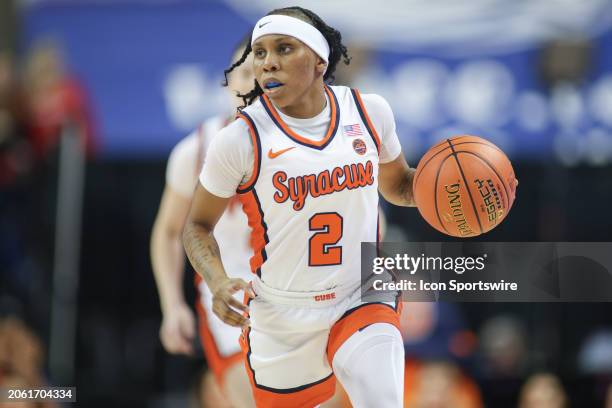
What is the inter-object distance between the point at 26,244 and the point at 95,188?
844 mm

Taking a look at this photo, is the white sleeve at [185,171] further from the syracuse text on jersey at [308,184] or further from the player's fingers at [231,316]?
the player's fingers at [231,316]

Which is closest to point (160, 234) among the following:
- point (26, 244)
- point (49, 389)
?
point (49, 389)

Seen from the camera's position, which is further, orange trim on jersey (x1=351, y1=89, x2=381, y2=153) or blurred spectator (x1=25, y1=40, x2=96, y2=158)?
blurred spectator (x1=25, y1=40, x2=96, y2=158)

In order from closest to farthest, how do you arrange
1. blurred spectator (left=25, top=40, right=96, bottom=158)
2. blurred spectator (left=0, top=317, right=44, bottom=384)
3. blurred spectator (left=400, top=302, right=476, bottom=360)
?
blurred spectator (left=0, top=317, right=44, bottom=384)
blurred spectator (left=400, top=302, right=476, bottom=360)
blurred spectator (left=25, top=40, right=96, bottom=158)

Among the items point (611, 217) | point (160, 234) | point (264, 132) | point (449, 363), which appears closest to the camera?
Result: point (264, 132)

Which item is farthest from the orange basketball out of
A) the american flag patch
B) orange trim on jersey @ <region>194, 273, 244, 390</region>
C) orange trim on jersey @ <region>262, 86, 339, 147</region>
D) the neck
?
orange trim on jersey @ <region>194, 273, 244, 390</region>

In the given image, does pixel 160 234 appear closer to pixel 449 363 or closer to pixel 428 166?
pixel 428 166

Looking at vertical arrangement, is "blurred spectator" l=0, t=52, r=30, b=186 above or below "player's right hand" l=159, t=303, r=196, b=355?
above

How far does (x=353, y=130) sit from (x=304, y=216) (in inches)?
19.2

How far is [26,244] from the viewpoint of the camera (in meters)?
10.1

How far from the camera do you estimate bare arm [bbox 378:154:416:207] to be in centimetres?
537

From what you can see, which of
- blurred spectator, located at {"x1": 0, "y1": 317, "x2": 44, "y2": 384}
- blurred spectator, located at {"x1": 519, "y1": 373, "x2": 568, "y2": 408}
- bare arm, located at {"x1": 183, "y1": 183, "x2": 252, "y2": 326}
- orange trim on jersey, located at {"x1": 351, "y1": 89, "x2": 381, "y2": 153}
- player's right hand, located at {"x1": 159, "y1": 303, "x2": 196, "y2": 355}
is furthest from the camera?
blurred spectator, located at {"x1": 519, "y1": 373, "x2": 568, "y2": 408}

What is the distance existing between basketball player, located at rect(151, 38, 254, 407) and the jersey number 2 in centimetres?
111

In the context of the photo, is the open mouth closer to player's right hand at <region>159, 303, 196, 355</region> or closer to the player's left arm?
the player's left arm
